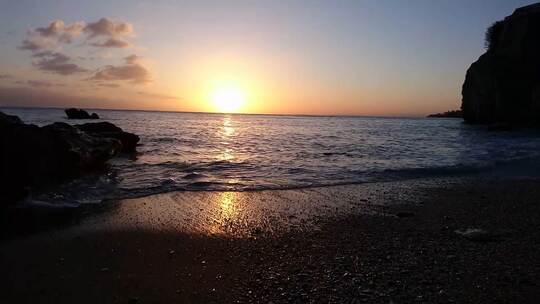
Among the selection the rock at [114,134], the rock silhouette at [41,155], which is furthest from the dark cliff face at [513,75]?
the rock silhouette at [41,155]

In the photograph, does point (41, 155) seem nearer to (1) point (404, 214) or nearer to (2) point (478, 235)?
(1) point (404, 214)

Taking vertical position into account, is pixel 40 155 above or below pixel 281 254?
above

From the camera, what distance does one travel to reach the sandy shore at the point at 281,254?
4207 mm

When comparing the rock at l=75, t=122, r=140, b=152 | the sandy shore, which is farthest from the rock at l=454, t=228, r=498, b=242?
the rock at l=75, t=122, r=140, b=152

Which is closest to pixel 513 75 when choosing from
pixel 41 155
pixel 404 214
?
pixel 404 214

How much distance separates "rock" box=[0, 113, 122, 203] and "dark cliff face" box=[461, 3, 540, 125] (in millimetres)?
43423

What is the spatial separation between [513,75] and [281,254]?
161 feet

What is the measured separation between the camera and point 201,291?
429 cm

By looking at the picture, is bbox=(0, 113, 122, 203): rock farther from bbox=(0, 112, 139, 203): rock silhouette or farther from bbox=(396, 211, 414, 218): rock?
bbox=(396, 211, 414, 218): rock

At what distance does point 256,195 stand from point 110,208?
11.0 feet

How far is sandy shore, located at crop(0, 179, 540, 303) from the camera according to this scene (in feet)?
13.8

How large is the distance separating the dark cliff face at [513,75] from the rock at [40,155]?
142 ft

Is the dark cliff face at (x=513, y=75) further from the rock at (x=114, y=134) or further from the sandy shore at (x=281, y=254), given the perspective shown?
the sandy shore at (x=281, y=254)

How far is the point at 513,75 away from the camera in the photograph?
4453 cm
